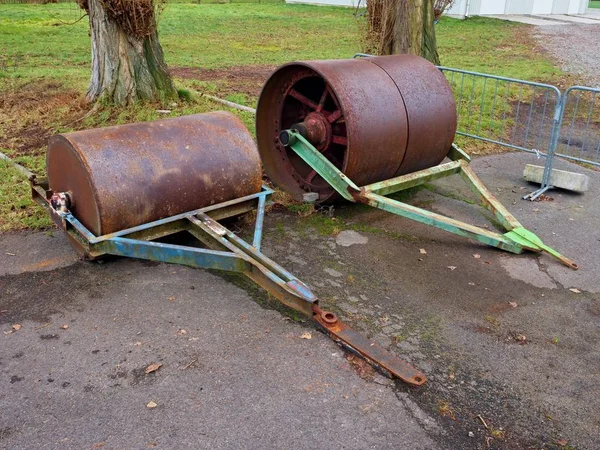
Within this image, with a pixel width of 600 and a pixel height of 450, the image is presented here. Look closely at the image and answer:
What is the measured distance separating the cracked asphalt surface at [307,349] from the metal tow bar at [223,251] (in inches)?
4.3

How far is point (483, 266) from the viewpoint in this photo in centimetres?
470

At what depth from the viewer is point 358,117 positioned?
5.04 meters

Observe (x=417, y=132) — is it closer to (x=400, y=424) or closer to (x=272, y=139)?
(x=272, y=139)

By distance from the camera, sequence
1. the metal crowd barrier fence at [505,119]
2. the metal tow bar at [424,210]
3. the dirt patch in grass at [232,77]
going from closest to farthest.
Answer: the metal tow bar at [424,210]
the metal crowd barrier fence at [505,119]
the dirt patch in grass at [232,77]

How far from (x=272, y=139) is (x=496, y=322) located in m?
3.20

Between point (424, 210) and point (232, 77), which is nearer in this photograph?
point (424, 210)

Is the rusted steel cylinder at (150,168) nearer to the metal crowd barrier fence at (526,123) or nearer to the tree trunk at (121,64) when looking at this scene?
the metal crowd barrier fence at (526,123)

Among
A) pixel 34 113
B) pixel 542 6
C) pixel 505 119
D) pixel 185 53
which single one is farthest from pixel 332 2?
pixel 34 113

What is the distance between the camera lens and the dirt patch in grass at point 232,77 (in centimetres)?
1063

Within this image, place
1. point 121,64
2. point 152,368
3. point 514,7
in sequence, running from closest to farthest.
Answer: point 152,368, point 121,64, point 514,7

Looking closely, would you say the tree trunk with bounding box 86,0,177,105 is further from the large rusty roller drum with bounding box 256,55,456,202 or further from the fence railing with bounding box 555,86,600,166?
the fence railing with bounding box 555,86,600,166

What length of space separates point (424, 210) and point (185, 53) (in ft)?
40.0

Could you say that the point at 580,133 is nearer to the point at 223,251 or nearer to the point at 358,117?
the point at 358,117

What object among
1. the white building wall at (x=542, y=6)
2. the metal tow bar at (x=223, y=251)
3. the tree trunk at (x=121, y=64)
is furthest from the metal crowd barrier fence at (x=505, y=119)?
the white building wall at (x=542, y=6)
